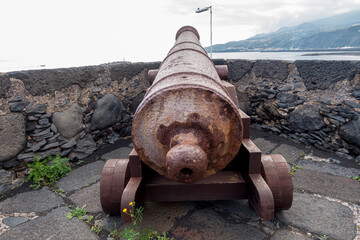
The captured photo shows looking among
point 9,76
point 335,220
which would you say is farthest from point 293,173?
point 9,76

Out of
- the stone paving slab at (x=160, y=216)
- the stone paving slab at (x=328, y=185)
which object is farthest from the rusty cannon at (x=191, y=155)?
the stone paving slab at (x=328, y=185)

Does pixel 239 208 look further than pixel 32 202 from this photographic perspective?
No

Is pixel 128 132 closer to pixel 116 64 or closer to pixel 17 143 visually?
pixel 116 64

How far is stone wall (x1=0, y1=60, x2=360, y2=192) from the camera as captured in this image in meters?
2.95

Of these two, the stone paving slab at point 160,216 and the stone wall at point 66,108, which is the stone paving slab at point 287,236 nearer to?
the stone paving slab at point 160,216

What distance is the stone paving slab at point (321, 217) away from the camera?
6.18 ft

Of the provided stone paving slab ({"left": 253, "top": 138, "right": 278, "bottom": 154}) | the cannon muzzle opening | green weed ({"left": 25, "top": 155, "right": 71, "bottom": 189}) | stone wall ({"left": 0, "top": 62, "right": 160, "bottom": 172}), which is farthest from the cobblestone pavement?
the cannon muzzle opening

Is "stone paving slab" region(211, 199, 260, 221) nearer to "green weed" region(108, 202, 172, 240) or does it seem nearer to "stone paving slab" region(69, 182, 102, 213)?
"green weed" region(108, 202, 172, 240)

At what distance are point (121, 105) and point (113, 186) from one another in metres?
2.45

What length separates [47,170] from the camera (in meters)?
3.05

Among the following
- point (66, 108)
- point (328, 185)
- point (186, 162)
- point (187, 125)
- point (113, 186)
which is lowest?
point (328, 185)

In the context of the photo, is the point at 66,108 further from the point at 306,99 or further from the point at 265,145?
the point at 306,99

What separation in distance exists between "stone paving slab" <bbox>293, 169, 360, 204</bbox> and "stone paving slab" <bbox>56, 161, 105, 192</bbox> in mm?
2466

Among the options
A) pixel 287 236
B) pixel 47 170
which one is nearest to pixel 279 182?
pixel 287 236
